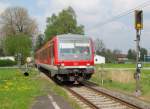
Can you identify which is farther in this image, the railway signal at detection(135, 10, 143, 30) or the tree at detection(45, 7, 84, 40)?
the tree at detection(45, 7, 84, 40)

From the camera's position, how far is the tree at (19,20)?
108 m

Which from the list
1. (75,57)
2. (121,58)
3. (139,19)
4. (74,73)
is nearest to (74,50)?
(75,57)

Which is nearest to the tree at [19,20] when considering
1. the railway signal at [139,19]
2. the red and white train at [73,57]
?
the red and white train at [73,57]

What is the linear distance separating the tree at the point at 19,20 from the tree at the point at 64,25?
4.74 meters

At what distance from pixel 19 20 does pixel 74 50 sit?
268ft

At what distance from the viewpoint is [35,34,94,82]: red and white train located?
27516 millimetres

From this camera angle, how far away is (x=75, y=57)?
27.9 meters

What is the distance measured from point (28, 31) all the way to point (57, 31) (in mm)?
7324

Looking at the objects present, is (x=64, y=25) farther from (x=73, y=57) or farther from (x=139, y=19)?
(x=139, y=19)

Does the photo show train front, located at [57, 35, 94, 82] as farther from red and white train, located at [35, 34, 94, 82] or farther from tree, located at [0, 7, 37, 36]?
tree, located at [0, 7, 37, 36]

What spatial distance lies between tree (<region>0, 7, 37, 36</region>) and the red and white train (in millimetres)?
79947

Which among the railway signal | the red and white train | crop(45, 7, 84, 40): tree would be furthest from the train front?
crop(45, 7, 84, 40): tree

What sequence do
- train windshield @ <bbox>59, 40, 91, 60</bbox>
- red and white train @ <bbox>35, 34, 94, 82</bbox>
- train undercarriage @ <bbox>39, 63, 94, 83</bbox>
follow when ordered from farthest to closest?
train windshield @ <bbox>59, 40, 91, 60</bbox>, red and white train @ <bbox>35, 34, 94, 82</bbox>, train undercarriage @ <bbox>39, 63, 94, 83</bbox>

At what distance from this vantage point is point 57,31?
4250 inches
